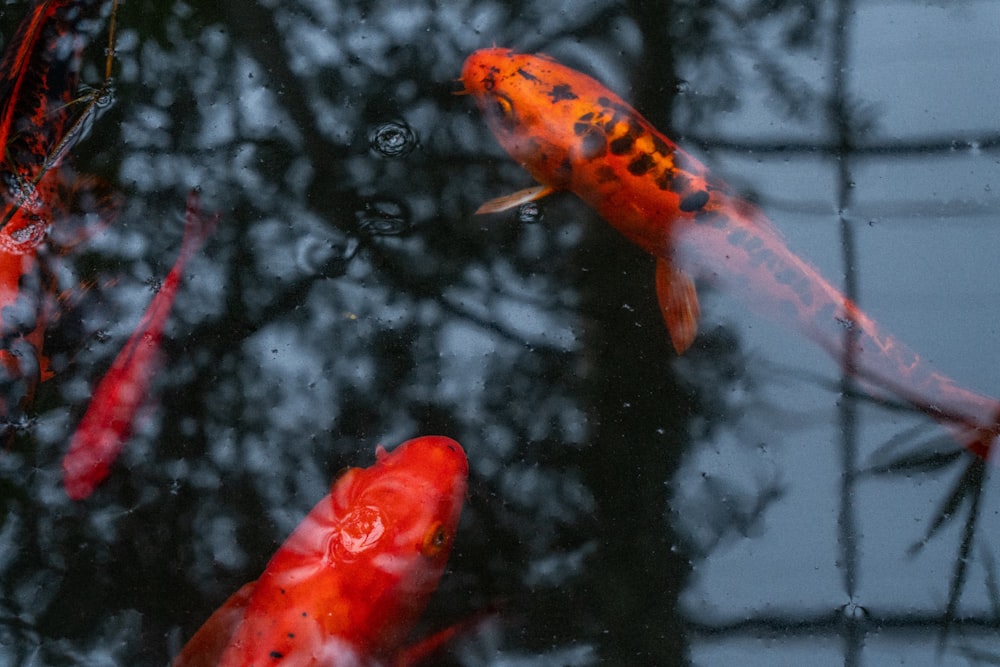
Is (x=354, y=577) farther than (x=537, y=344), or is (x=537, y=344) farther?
(x=537, y=344)

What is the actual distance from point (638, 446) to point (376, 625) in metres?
0.98

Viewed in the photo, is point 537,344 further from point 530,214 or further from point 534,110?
point 534,110

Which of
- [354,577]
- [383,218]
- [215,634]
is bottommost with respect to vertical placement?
[215,634]

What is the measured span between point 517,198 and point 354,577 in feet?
4.46

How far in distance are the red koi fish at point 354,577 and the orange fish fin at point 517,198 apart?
86 centimetres

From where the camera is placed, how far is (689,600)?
2.59 m

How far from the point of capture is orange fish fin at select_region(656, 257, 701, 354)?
110 inches

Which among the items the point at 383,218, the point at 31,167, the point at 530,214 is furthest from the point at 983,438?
the point at 31,167

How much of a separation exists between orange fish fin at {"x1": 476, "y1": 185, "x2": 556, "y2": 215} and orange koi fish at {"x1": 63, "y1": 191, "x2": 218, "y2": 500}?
42.6 inches

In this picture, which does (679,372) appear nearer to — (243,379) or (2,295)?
(243,379)

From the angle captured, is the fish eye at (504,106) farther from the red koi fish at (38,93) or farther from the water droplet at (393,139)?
the red koi fish at (38,93)

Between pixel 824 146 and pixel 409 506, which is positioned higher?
pixel 824 146

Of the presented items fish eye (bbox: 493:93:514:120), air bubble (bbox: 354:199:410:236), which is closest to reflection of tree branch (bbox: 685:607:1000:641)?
air bubble (bbox: 354:199:410:236)

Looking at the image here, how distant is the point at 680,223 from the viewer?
2.79 m
